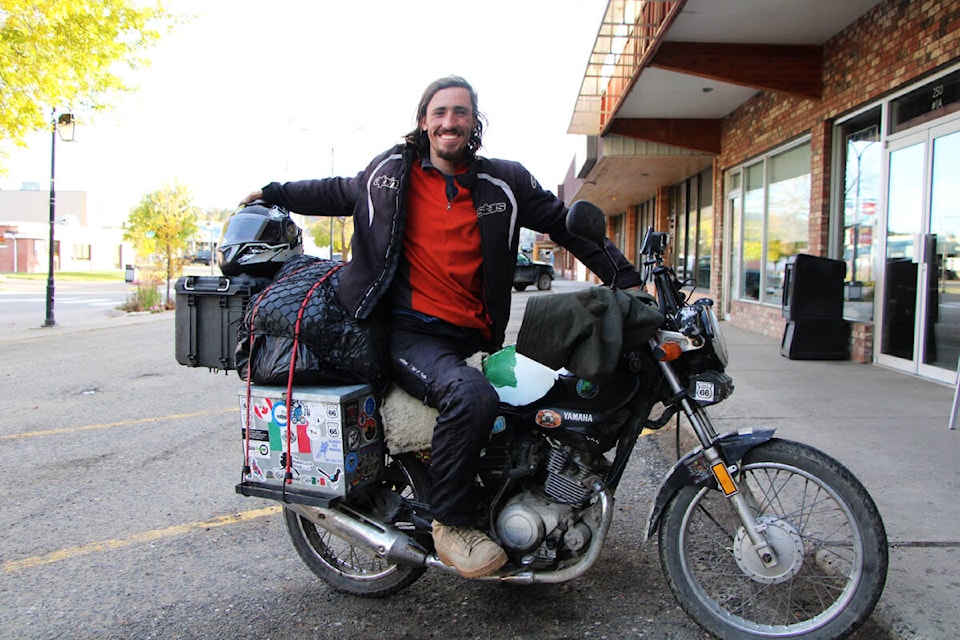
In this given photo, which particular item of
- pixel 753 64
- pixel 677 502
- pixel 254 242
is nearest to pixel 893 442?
pixel 677 502

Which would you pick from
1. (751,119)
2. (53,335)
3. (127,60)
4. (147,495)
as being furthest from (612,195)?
(147,495)

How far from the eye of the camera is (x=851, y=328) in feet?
27.9

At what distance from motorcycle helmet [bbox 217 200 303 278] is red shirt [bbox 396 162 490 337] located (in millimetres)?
663

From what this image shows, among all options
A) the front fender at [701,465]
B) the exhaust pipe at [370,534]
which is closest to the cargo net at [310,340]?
the exhaust pipe at [370,534]

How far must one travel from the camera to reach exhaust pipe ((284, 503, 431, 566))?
8.93 feet

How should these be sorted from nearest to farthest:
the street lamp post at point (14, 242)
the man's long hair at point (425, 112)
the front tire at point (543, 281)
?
the man's long hair at point (425, 112) → the front tire at point (543, 281) → the street lamp post at point (14, 242)

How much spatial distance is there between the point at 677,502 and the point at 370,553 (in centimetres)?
118

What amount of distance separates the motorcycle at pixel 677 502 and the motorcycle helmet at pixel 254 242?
72 cm

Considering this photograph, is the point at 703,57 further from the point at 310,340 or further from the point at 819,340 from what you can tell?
the point at 310,340

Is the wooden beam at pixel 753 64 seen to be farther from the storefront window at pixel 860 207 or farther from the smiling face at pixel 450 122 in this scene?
the smiling face at pixel 450 122

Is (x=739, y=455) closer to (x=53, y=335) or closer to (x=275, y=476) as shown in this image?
(x=275, y=476)

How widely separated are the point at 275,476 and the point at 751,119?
1168 cm

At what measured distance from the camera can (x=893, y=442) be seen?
473cm

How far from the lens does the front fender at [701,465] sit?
2471mm
